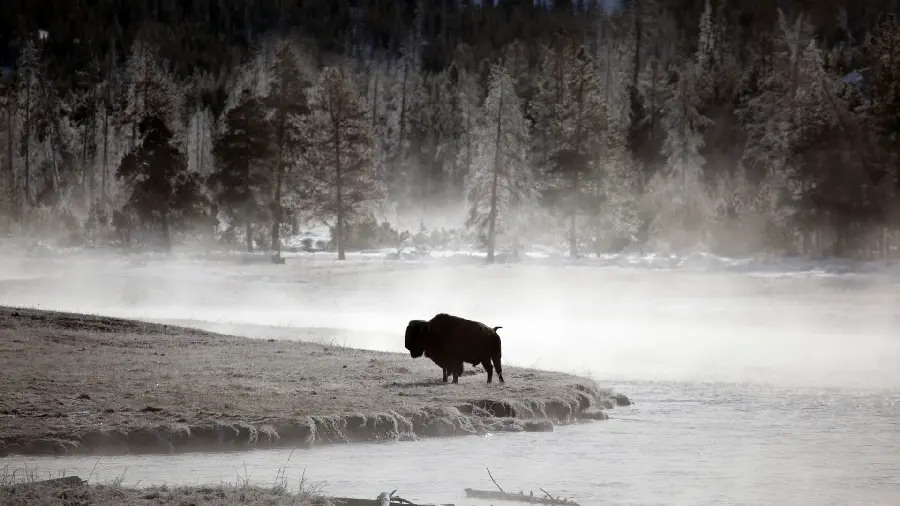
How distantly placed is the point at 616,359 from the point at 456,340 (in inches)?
426

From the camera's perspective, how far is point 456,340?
18562mm

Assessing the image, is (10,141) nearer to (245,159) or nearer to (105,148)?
(105,148)

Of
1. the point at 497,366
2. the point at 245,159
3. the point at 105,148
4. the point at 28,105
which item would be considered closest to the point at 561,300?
the point at 245,159

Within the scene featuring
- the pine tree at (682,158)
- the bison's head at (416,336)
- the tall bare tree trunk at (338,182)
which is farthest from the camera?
the pine tree at (682,158)

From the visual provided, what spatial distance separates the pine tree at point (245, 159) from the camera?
221 feet

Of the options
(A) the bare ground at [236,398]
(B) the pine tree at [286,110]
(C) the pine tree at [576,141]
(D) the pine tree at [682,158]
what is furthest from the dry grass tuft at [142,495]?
(D) the pine tree at [682,158]

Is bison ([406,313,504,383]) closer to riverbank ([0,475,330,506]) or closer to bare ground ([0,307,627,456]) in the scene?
bare ground ([0,307,627,456])

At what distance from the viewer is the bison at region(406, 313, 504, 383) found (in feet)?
60.3

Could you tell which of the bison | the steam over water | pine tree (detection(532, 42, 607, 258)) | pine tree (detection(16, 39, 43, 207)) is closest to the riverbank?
the steam over water

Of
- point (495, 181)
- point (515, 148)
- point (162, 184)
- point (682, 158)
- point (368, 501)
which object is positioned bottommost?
point (368, 501)

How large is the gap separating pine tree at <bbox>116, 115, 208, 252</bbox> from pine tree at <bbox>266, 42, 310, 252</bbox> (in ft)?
16.8

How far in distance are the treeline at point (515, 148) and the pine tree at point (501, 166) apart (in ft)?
0.39

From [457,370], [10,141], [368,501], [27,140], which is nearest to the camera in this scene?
[368,501]

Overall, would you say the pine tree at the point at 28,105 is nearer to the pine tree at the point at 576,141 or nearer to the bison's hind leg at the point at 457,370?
the pine tree at the point at 576,141
